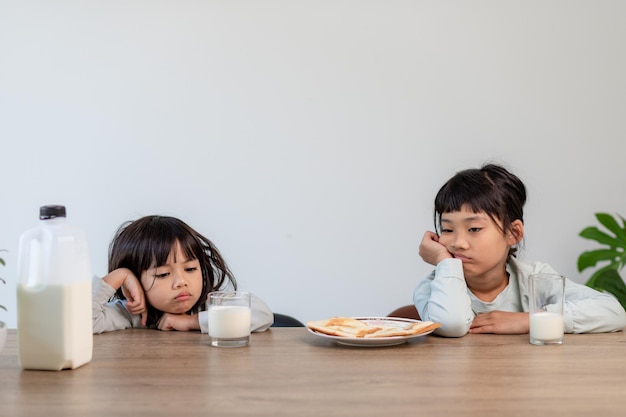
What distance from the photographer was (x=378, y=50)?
2.84 meters

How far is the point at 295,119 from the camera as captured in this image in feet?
9.30

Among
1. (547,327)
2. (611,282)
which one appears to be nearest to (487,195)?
(547,327)

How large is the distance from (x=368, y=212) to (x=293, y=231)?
0.28 metres

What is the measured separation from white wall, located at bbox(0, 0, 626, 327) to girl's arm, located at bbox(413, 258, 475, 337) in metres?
1.04

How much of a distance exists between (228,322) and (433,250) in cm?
56

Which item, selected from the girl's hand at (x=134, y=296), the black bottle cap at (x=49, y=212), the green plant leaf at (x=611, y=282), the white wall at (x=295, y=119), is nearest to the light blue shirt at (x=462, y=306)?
the girl's hand at (x=134, y=296)

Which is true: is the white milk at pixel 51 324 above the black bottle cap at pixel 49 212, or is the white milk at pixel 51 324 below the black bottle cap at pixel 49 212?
below

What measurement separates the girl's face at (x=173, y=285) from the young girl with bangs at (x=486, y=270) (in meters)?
0.54

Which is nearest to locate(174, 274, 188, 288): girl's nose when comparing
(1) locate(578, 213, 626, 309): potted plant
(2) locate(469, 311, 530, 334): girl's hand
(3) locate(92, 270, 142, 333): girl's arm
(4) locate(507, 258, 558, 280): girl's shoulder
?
(3) locate(92, 270, 142, 333): girl's arm

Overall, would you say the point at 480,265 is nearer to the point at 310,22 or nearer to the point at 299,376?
the point at 299,376

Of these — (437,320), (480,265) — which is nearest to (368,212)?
(480,265)

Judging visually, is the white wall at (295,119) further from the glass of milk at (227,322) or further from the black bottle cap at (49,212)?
the black bottle cap at (49,212)

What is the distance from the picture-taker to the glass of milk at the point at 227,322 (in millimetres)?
1496

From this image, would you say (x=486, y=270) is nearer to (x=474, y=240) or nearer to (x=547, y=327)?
(x=474, y=240)
